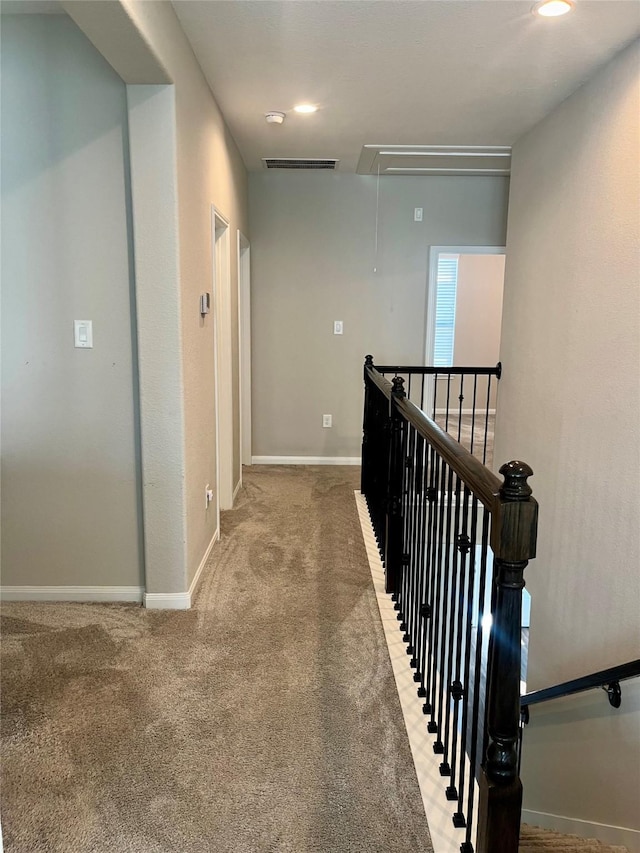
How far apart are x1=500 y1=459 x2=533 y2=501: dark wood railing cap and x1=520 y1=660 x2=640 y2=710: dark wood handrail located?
148cm

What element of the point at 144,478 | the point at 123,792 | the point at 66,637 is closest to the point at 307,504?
the point at 144,478

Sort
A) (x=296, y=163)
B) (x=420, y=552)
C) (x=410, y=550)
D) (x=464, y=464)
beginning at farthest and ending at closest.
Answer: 1. (x=296, y=163)
2. (x=410, y=550)
3. (x=420, y=552)
4. (x=464, y=464)

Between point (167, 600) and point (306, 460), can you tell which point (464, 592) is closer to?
point (167, 600)

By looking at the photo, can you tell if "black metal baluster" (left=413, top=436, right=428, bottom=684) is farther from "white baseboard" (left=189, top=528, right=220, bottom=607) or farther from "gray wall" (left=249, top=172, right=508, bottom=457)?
"gray wall" (left=249, top=172, right=508, bottom=457)

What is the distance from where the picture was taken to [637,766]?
2623mm

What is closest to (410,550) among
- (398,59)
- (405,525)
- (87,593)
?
(405,525)

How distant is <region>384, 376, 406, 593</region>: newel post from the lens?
2469mm

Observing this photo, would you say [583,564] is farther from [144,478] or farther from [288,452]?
[288,452]

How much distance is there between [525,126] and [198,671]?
11.7 feet

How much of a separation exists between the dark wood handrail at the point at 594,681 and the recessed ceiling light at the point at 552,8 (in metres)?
2.41

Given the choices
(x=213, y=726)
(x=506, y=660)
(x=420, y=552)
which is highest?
(x=506, y=660)

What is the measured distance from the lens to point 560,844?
2.65 meters

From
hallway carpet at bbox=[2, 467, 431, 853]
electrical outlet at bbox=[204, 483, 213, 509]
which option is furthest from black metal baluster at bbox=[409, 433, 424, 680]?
electrical outlet at bbox=[204, 483, 213, 509]

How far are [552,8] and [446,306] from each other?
5764mm
